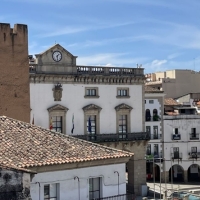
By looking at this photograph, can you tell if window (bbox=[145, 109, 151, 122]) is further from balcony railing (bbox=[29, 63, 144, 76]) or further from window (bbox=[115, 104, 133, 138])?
window (bbox=[115, 104, 133, 138])

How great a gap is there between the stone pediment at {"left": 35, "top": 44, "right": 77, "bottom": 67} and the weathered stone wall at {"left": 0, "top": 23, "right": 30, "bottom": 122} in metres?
7.15

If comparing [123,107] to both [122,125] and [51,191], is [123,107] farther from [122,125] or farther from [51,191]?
[51,191]

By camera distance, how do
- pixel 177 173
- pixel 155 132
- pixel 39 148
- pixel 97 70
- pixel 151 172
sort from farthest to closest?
1. pixel 177 173
2. pixel 151 172
3. pixel 155 132
4. pixel 97 70
5. pixel 39 148

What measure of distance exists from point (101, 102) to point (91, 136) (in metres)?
3.00

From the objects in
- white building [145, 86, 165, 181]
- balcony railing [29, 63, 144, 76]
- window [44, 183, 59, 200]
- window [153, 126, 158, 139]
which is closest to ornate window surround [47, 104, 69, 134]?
balcony railing [29, 63, 144, 76]

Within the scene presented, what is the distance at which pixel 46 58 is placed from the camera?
34.8 m

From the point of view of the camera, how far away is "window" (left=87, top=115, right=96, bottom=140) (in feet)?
120

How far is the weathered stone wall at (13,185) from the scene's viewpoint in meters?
12.5

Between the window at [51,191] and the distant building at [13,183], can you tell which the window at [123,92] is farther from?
→ the distant building at [13,183]

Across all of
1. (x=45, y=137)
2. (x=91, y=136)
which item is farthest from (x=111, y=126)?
(x=45, y=137)

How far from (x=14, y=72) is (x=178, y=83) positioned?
36.6 meters

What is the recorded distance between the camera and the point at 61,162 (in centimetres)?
1518

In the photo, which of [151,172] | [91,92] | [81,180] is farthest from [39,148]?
[151,172]

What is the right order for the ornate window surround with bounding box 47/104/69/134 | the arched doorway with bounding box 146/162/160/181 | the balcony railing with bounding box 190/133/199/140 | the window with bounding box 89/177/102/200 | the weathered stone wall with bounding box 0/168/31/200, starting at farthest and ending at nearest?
the arched doorway with bounding box 146/162/160/181 < the balcony railing with bounding box 190/133/199/140 < the ornate window surround with bounding box 47/104/69/134 < the window with bounding box 89/177/102/200 < the weathered stone wall with bounding box 0/168/31/200
